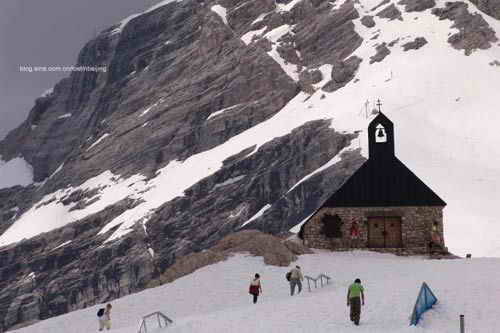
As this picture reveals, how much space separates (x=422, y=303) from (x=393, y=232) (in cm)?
1748

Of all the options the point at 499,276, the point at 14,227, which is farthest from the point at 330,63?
the point at 499,276

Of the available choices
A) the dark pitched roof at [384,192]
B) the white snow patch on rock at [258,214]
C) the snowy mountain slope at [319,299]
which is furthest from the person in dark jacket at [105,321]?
the white snow patch on rock at [258,214]

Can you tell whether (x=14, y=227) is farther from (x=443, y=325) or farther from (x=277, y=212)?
(x=443, y=325)

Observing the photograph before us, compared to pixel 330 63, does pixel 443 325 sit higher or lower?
lower

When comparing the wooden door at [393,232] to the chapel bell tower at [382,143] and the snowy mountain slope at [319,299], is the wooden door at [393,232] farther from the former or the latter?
the chapel bell tower at [382,143]

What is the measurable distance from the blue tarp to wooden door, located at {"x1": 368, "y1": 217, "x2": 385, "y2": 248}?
51.5 ft

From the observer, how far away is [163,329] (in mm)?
24016

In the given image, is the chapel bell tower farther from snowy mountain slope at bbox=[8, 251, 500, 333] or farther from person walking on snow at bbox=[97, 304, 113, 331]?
person walking on snow at bbox=[97, 304, 113, 331]

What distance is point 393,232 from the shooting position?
1563 inches

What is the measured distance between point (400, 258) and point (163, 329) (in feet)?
57.0

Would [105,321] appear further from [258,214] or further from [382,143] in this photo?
[258,214]

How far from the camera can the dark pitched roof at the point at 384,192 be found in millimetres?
40188

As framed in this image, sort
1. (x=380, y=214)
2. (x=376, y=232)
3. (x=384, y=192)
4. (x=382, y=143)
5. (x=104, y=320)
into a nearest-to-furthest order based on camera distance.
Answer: (x=104, y=320)
(x=376, y=232)
(x=380, y=214)
(x=384, y=192)
(x=382, y=143)

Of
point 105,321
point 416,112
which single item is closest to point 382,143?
point 105,321
